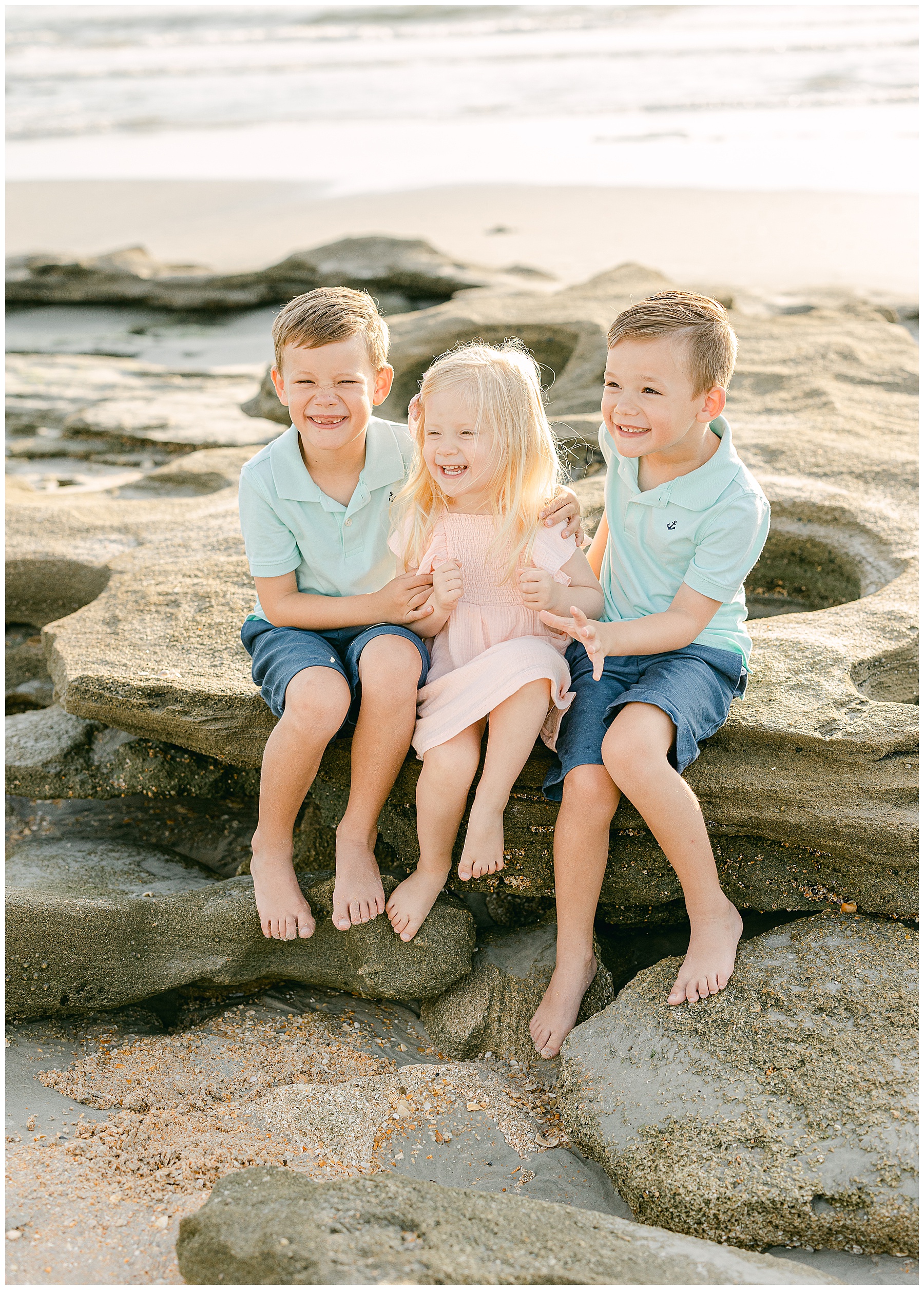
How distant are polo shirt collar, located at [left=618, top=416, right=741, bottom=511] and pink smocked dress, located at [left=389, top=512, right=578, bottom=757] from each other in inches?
8.9

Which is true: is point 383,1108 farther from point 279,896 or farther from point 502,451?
point 502,451

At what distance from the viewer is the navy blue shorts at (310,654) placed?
8.09 ft

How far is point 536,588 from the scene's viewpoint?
2346 mm

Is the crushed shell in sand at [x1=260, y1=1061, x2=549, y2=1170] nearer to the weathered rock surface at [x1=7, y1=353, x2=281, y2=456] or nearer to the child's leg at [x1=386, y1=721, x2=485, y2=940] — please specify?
the child's leg at [x1=386, y1=721, x2=485, y2=940]

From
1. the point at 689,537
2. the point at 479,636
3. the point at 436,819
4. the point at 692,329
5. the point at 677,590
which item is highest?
the point at 692,329

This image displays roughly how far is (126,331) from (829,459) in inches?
205

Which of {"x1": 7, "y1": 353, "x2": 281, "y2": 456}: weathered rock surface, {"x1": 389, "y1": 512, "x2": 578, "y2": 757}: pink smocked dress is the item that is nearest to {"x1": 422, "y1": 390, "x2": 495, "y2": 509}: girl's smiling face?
{"x1": 389, "y1": 512, "x2": 578, "y2": 757}: pink smocked dress

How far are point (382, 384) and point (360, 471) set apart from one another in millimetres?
214

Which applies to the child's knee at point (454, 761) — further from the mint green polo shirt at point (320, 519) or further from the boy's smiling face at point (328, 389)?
the boy's smiling face at point (328, 389)

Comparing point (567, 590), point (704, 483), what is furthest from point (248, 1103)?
point (704, 483)

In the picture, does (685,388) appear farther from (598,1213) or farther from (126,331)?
(126,331)

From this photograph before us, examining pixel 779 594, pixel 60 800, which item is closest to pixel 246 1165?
pixel 60 800

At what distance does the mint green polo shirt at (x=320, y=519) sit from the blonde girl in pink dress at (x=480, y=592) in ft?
0.29

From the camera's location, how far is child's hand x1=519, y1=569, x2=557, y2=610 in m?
2.34
